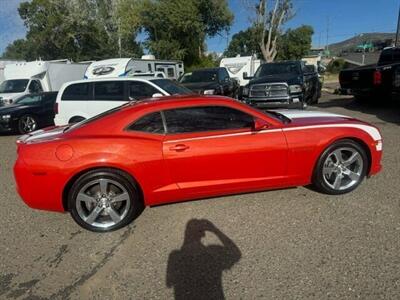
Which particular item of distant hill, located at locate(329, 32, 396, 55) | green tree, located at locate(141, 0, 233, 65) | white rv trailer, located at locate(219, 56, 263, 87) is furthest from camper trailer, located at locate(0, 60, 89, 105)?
distant hill, located at locate(329, 32, 396, 55)

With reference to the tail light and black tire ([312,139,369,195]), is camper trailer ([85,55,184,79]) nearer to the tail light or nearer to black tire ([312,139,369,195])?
the tail light

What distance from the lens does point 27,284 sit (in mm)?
3094

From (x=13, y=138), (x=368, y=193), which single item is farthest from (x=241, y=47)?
(x=368, y=193)

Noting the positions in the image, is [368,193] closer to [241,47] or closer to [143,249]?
[143,249]

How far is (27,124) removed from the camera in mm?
10930

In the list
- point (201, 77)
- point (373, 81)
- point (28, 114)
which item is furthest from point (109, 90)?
point (373, 81)

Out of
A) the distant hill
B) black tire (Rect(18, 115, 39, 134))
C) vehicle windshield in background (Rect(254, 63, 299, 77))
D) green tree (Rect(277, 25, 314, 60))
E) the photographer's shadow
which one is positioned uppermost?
the distant hill

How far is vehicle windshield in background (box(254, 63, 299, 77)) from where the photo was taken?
12.5 meters

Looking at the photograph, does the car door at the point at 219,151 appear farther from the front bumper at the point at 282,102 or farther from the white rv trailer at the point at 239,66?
the white rv trailer at the point at 239,66

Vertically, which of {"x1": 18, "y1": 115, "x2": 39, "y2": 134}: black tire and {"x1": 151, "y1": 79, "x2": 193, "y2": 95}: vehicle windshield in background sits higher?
Result: {"x1": 151, "y1": 79, "x2": 193, "y2": 95}: vehicle windshield in background

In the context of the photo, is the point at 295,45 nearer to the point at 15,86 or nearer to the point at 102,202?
the point at 15,86

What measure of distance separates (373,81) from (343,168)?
826 cm

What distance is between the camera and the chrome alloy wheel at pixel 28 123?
10820 mm

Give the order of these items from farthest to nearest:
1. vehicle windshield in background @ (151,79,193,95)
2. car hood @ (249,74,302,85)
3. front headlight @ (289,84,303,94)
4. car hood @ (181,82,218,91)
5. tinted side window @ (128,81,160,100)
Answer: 1. car hood @ (181,82,218,91)
2. car hood @ (249,74,302,85)
3. front headlight @ (289,84,303,94)
4. vehicle windshield in background @ (151,79,193,95)
5. tinted side window @ (128,81,160,100)
